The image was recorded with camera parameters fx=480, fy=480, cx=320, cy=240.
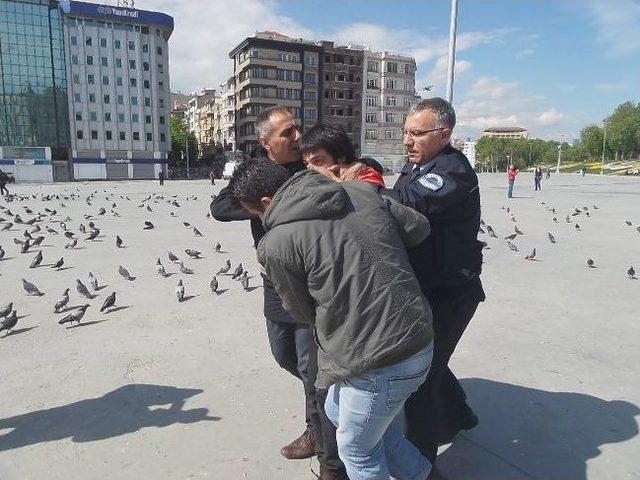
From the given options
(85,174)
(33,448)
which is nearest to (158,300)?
(33,448)

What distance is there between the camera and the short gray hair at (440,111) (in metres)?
2.54

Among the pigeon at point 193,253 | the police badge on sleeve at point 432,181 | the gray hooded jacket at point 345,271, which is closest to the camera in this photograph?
the gray hooded jacket at point 345,271

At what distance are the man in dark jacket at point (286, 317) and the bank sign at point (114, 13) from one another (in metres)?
71.3

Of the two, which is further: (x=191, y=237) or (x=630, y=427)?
(x=191, y=237)

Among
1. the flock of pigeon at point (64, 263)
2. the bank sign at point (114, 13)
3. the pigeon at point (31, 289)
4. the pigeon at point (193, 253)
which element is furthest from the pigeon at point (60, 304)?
the bank sign at point (114, 13)

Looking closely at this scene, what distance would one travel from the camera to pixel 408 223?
2.10 meters

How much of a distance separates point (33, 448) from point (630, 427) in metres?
4.11

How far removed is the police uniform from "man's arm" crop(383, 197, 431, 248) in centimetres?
23

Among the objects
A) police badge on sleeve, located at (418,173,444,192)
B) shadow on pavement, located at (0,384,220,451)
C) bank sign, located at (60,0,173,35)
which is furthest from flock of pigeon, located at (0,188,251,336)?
bank sign, located at (60,0,173,35)

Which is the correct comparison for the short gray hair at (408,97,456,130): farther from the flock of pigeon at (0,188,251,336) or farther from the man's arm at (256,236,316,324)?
the flock of pigeon at (0,188,251,336)

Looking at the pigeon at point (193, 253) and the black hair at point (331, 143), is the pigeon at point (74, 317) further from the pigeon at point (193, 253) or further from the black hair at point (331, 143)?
the black hair at point (331, 143)

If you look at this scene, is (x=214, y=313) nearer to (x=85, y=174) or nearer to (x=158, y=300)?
(x=158, y=300)

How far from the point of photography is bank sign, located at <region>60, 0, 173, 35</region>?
60719mm

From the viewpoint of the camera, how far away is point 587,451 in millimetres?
3148
